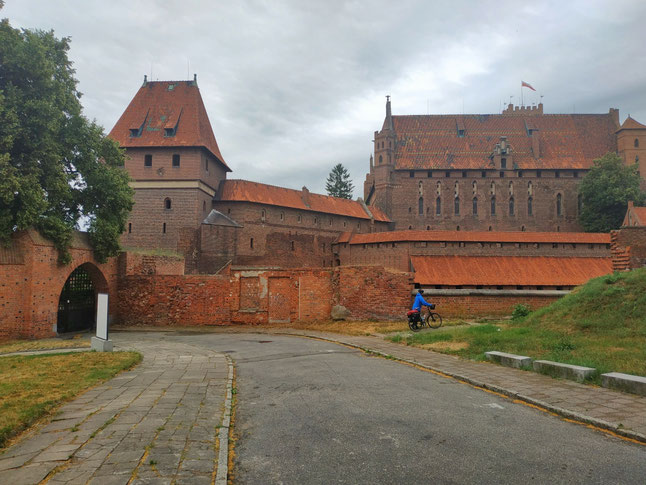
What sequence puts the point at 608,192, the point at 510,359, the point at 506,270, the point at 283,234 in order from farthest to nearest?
1. the point at 608,192
2. the point at 283,234
3. the point at 506,270
4. the point at 510,359

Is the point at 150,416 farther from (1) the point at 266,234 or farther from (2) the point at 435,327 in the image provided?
(1) the point at 266,234

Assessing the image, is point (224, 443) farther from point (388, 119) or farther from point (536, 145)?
point (536, 145)

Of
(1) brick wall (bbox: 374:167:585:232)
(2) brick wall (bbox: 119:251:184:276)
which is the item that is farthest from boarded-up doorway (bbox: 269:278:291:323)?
(1) brick wall (bbox: 374:167:585:232)

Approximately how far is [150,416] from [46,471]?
187 cm

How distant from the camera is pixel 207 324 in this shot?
2216cm

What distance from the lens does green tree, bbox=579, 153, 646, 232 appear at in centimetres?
4534

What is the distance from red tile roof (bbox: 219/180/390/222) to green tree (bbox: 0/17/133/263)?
18773 millimetres

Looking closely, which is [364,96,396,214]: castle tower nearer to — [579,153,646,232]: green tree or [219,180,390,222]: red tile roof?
[219,180,390,222]: red tile roof

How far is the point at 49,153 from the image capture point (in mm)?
17625

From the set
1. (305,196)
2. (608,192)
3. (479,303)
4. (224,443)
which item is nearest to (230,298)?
(479,303)

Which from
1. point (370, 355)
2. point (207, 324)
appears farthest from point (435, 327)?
point (207, 324)

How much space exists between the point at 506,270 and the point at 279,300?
13911 mm

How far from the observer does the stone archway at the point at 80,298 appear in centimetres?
2073

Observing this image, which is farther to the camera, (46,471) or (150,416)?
(150,416)
